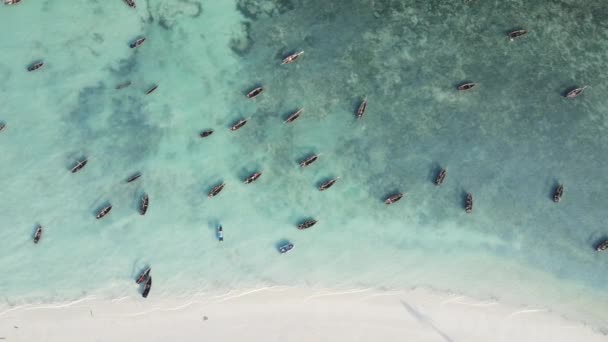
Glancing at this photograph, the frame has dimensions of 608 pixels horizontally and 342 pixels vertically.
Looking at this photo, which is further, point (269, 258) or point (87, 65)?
point (87, 65)

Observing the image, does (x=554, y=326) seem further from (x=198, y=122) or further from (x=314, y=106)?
(x=198, y=122)

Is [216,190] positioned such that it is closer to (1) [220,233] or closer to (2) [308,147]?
(1) [220,233]

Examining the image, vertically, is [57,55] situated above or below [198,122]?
above

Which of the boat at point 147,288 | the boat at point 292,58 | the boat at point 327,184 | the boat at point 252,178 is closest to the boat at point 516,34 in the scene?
the boat at point 292,58

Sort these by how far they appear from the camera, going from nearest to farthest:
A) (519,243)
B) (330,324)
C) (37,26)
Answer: (330,324), (519,243), (37,26)

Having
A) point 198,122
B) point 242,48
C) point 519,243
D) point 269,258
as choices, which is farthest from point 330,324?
point 242,48

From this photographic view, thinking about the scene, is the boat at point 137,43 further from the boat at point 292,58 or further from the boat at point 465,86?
the boat at point 465,86

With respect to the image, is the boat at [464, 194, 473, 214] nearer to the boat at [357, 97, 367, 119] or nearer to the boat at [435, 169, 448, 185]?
the boat at [435, 169, 448, 185]
